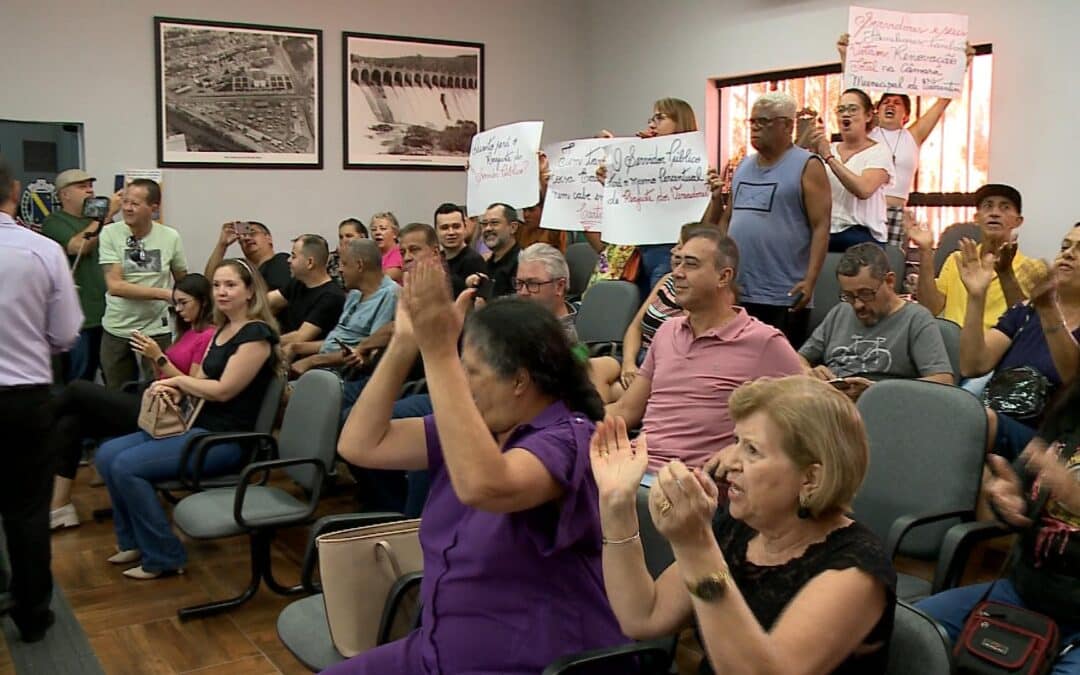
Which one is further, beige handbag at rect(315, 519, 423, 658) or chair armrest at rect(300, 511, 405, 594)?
chair armrest at rect(300, 511, 405, 594)

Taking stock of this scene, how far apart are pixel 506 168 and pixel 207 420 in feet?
8.20

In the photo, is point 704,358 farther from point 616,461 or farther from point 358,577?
point 616,461

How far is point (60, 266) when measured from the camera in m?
3.29

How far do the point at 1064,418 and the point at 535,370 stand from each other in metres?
1.13

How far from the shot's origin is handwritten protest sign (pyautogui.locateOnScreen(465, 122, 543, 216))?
5.61 metres

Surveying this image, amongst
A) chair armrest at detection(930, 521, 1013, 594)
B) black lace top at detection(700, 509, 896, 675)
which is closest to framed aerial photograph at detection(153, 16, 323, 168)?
chair armrest at detection(930, 521, 1013, 594)

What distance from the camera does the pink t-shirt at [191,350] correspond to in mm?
4109

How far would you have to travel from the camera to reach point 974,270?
11.1ft

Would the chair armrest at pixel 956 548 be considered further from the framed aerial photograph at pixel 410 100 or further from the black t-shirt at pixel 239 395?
the framed aerial photograph at pixel 410 100

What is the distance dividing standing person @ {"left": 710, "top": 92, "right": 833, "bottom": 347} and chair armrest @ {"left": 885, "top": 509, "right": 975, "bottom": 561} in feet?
5.56

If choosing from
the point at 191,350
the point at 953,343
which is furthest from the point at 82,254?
the point at 953,343

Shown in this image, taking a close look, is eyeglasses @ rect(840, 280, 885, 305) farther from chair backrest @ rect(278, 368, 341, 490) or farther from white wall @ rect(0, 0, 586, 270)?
white wall @ rect(0, 0, 586, 270)

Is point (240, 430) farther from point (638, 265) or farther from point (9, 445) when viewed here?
point (638, 265)

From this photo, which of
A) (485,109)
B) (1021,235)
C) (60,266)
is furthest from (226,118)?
(1021,235)
